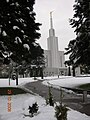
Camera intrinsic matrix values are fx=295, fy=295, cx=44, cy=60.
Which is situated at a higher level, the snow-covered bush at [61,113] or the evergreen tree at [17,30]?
the evergreen tree at [17,30]

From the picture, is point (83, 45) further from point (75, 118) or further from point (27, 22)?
point (75, 118)

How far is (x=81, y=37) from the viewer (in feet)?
107

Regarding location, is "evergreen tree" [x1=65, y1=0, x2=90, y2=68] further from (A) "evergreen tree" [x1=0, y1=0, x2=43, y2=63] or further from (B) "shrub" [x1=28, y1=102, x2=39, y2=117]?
(B) "shrub" [x1=28, y1=102, x2=39, y2=117]

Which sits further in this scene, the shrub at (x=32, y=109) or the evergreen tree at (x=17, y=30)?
the evergreen tree at (x=17, y=30)

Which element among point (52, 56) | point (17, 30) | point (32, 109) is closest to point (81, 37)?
point (17, 30)

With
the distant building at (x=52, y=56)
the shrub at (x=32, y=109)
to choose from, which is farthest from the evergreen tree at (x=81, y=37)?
the distant building at (x=52, y=56)

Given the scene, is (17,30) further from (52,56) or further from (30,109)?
(52,56)

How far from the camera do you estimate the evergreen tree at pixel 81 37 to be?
105ft

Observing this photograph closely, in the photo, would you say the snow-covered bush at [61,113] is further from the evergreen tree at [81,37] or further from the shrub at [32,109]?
the evergreen tree at [81,37]

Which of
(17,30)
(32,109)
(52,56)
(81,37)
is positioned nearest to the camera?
(32,109)

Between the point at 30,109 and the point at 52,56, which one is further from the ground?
the point at 52,56

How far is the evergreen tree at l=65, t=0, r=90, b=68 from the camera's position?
31875mm

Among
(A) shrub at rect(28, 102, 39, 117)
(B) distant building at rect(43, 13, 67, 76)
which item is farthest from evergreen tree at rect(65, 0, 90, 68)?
(B) distant building at rect(43, 13, 67, 76)

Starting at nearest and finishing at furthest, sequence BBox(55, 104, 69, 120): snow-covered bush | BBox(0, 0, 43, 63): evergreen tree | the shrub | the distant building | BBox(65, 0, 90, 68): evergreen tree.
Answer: BBox(55, 104, 69, 120): snow-covered bush → the shrub → BBox(0, 0, 43, 63): evergreen tree → BBox(65, 0, 90, 68): evergreen tree → the distant building
